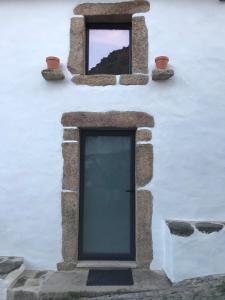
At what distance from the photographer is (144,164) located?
453cm

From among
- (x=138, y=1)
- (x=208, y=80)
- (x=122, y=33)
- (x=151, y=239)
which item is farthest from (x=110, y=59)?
(x=151, y=239)

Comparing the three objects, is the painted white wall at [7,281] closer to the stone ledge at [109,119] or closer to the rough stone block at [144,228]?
the rough stone block at [144,228]

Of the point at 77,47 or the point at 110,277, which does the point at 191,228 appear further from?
the point at 77,47

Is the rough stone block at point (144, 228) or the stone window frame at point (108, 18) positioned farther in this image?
the stone window frame at point (108, 18)

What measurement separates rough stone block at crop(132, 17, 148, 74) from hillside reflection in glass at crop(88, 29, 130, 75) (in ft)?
0.74

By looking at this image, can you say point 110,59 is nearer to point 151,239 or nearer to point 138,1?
point 138,1

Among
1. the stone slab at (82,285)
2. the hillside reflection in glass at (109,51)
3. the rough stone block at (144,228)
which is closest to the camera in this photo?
the stone slab at (82,285)

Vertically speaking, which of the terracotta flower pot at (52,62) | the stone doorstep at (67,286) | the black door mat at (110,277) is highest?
the terracotta flower pot at (52,62)

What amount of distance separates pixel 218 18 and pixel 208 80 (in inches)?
29.9

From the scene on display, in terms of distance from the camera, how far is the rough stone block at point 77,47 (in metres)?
4.72

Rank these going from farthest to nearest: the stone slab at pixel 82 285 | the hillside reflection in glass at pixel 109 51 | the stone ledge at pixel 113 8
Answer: the hillside reflection in glass at pixel 109 51 < the stone ledge at pixel 113 8 < the stone slab at pixel 82 285

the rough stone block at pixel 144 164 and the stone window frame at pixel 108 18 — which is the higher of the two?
the stone window frame at pixel 108 18

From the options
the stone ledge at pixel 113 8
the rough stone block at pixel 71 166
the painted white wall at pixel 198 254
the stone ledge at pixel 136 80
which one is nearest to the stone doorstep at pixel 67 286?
the painted white wall at pixel 198 254

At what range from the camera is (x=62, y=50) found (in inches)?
187
